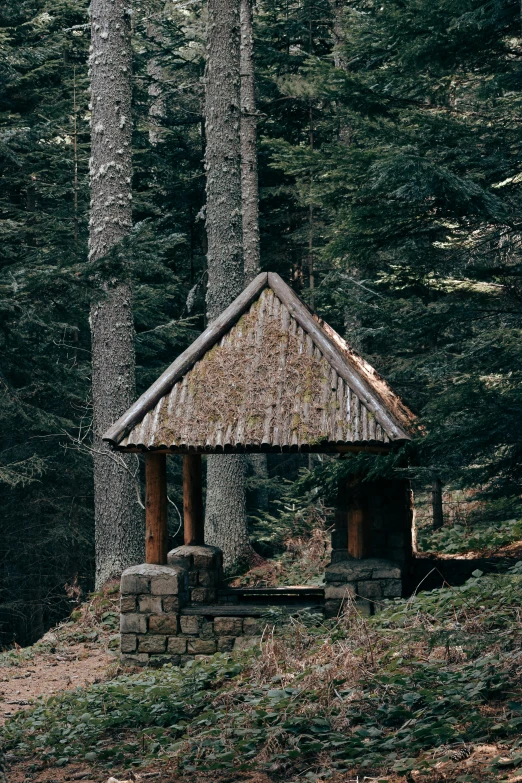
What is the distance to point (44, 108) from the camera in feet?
65.8

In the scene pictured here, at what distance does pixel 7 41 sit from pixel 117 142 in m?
8.24

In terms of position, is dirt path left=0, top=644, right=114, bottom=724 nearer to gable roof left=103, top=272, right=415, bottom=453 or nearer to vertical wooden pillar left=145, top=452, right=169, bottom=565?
vertical wooden pillar left=145, top=452, right=169, bottom=565

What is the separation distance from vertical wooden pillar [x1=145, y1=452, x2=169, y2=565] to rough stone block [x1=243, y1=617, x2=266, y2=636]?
4.13 ft

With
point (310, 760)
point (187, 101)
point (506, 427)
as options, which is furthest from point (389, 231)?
point (187, 101)

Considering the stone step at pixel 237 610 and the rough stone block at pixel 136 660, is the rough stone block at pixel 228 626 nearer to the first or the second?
the stone step at pixel 237 610

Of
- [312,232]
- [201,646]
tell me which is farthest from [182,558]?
[312,232]

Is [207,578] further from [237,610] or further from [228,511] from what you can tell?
[228,511]

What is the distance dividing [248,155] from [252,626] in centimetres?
1228

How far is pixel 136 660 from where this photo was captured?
1047 cm

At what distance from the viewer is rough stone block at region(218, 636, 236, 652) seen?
33.8ft

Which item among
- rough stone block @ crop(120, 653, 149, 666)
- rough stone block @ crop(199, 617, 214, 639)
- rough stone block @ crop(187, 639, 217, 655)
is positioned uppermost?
rough stone block @ crop(199, 617, 214, 639)

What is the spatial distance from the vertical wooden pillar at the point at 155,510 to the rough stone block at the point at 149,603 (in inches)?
17.4

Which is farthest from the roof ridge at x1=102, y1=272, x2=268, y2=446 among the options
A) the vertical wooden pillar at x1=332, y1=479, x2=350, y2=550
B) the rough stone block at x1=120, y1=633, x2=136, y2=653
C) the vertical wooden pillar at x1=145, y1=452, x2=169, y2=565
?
the vertical wooden pillar at x1=332, y1=479, x2=350, y2=550

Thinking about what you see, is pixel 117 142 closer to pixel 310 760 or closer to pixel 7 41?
pixel 7 41
